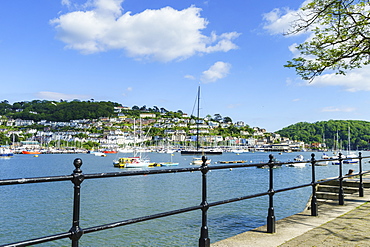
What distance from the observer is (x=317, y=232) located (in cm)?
493

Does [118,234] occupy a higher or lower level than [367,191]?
lower

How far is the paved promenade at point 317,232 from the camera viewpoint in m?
4.41

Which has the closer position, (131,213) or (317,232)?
(317,232)

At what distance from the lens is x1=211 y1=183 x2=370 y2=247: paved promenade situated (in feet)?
14.5

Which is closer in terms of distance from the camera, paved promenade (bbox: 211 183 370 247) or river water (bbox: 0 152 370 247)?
paved promenade (bbox: 211 183 370 247)

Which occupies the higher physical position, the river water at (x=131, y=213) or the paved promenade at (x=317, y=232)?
the paved promenade at (x=317, y=232)

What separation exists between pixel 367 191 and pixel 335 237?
18.4 ft

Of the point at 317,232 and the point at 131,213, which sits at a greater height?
the point at 317,232

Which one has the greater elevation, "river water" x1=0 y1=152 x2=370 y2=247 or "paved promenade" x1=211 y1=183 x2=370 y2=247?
"paved promenade" x1=211 y1=183 x2=370 y2=247

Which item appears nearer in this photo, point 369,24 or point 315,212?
point 315,212

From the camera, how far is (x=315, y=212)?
242 inches

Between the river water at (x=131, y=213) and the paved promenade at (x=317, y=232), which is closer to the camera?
the paved promenade at (x=317, y=232)

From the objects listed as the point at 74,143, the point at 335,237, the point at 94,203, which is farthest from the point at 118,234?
the point at 74,143

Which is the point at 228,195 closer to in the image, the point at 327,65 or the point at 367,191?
the point at 367,191
